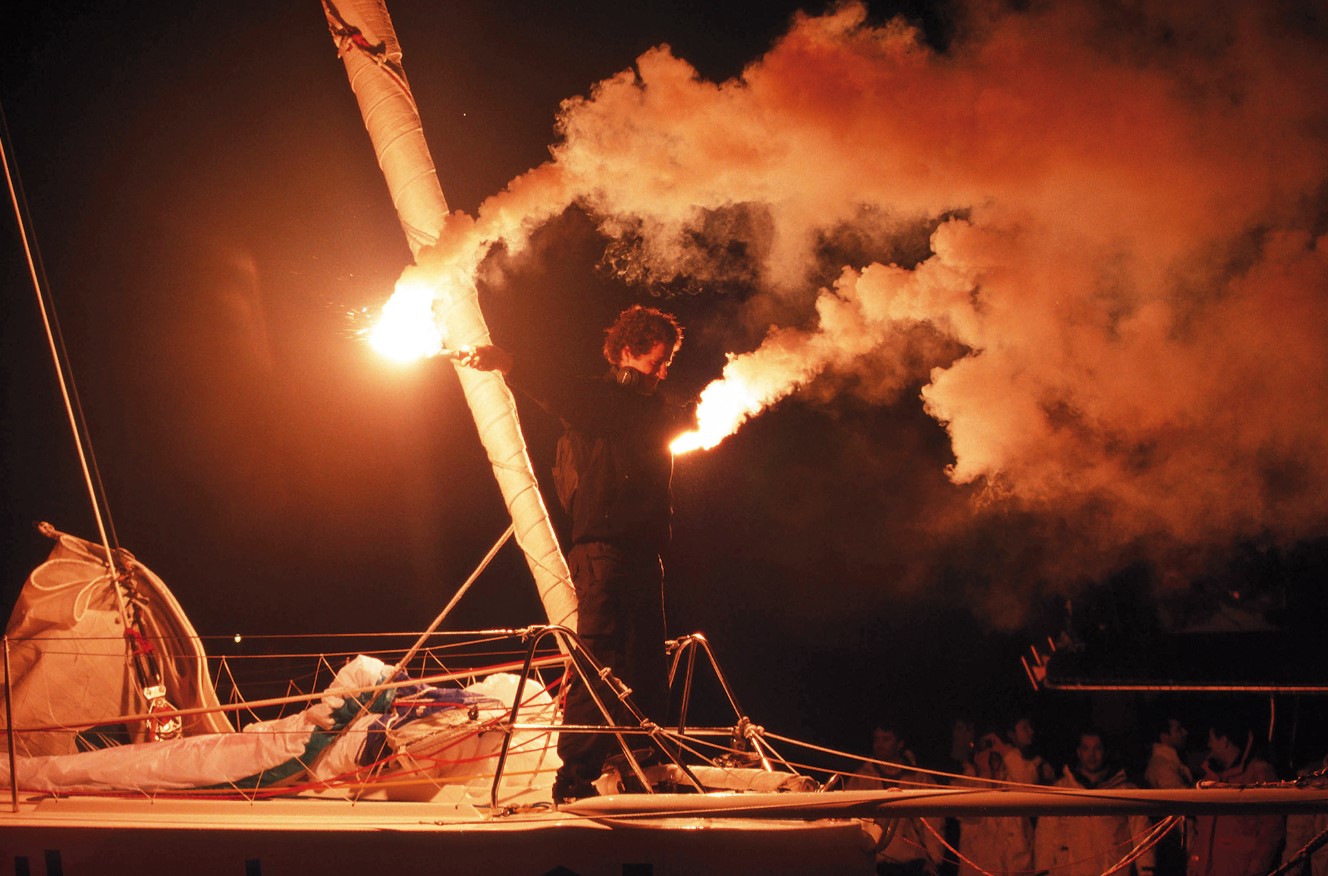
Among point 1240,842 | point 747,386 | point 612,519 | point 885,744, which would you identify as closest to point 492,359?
point 612,519

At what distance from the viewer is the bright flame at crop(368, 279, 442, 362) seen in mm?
5055

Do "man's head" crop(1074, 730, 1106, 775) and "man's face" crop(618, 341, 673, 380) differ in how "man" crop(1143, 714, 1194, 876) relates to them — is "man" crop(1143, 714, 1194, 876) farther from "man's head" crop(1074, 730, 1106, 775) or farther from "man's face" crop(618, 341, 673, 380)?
"man's face" crop(618, 341, 673, 380)

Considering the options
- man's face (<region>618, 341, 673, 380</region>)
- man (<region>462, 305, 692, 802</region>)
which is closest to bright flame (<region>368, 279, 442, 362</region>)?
man (<region>462, 305, 692, 802</region>)

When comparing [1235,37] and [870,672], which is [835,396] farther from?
[1235,37]

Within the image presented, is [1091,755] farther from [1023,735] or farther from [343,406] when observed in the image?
[343,406]

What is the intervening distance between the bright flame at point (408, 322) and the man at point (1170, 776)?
4922 millimetres

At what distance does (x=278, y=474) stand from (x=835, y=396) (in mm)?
5189

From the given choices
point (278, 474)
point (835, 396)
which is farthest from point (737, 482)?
point (278, 474)

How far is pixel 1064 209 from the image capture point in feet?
17.6

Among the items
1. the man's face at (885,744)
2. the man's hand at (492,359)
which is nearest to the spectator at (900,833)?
the man's face at (885,744)

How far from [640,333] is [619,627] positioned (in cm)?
129

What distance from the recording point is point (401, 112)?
5.15 metres

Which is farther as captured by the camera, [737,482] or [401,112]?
[737,482]

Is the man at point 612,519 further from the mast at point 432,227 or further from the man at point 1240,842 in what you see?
the man at point 1240,842
